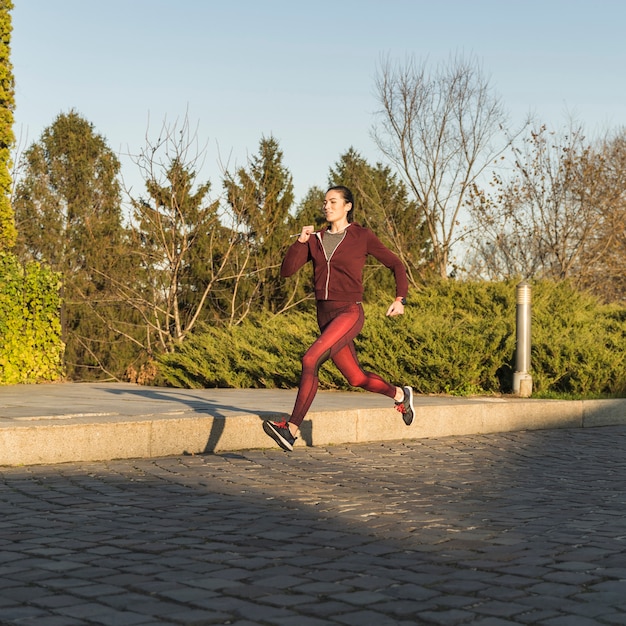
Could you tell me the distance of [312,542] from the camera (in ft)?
16.9

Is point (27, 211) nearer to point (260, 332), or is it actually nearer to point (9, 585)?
point (260, 332)

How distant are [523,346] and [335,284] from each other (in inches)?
223

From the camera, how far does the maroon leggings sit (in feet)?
25.7

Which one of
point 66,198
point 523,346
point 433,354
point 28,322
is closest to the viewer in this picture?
point 523,346

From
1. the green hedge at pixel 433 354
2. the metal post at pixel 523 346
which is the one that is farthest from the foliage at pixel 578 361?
the metal post at pixel 523 346

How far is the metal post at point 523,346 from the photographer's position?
13.0 meters

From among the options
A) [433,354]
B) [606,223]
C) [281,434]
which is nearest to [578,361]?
[433,354]

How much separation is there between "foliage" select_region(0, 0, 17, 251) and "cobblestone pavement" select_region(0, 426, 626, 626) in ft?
32.4

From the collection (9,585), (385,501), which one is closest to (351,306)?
(385,501)

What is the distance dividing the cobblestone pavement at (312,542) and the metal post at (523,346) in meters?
4.47

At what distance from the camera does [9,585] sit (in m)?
4.18

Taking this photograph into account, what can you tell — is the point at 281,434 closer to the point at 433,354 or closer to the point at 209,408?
the point at 209,408

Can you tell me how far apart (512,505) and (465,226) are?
25.1m

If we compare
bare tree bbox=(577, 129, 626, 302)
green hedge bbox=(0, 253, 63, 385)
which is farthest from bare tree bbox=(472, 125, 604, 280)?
green hedge bbox=(0, 253, 63, 385)
